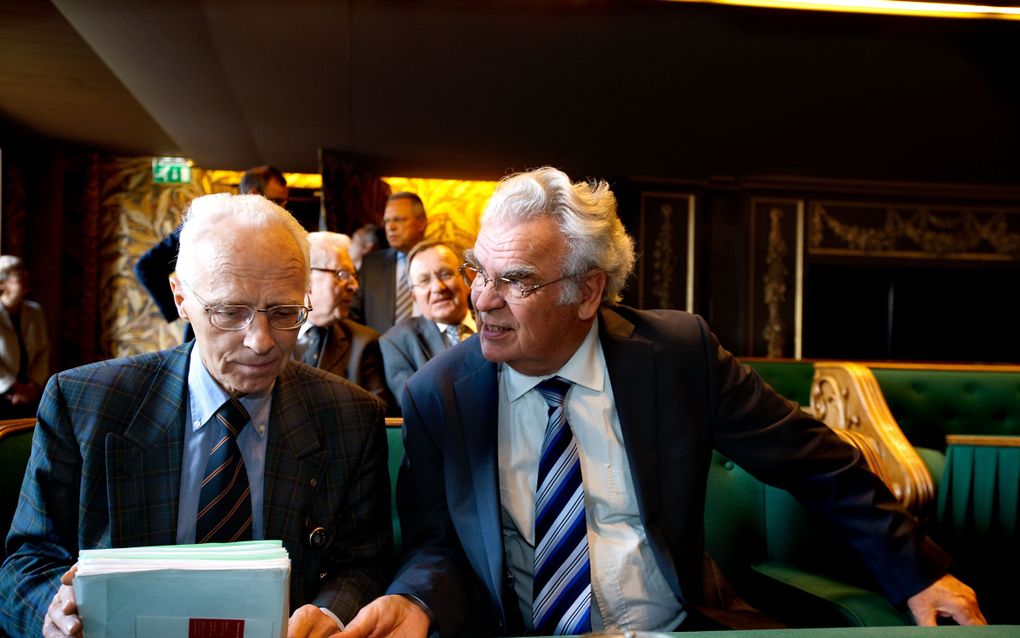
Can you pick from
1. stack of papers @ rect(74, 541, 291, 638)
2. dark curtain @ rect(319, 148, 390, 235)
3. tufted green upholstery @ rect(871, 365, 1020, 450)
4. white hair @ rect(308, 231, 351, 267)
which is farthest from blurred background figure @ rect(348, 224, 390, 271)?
stack of papers @ rect(74, 541, 291, 638)

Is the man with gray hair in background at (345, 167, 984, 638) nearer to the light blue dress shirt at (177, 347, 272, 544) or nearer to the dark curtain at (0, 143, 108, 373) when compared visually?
the light blue dress shirt at (177, 347, 272, 544)

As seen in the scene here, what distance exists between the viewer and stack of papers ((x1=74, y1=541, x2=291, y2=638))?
775 mm

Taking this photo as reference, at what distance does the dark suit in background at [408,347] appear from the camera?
2.84 metres

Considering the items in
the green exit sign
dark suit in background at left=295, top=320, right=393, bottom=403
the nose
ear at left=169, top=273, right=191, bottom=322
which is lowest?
dark suit in background at left=295, top=320, right=393, bottom=403

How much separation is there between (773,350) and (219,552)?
28.9ft

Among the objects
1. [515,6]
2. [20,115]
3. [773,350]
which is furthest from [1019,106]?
[20,115]

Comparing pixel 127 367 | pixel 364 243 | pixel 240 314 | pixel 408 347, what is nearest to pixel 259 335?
pixel 240 314

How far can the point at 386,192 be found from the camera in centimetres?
804

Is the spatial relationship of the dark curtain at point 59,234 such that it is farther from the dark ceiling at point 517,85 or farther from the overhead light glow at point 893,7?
the overhead light glow at point 893,7

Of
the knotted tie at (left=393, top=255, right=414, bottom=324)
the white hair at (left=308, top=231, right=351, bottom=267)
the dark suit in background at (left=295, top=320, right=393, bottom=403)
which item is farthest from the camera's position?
→ the knotted tie at (left=393, top=255, right=414, bottom=324)

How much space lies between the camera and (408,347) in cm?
289

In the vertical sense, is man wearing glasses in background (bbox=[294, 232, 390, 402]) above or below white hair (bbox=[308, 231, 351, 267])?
Result: below

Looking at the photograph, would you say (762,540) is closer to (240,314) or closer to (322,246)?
(240,314)

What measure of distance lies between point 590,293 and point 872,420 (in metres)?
1.51
